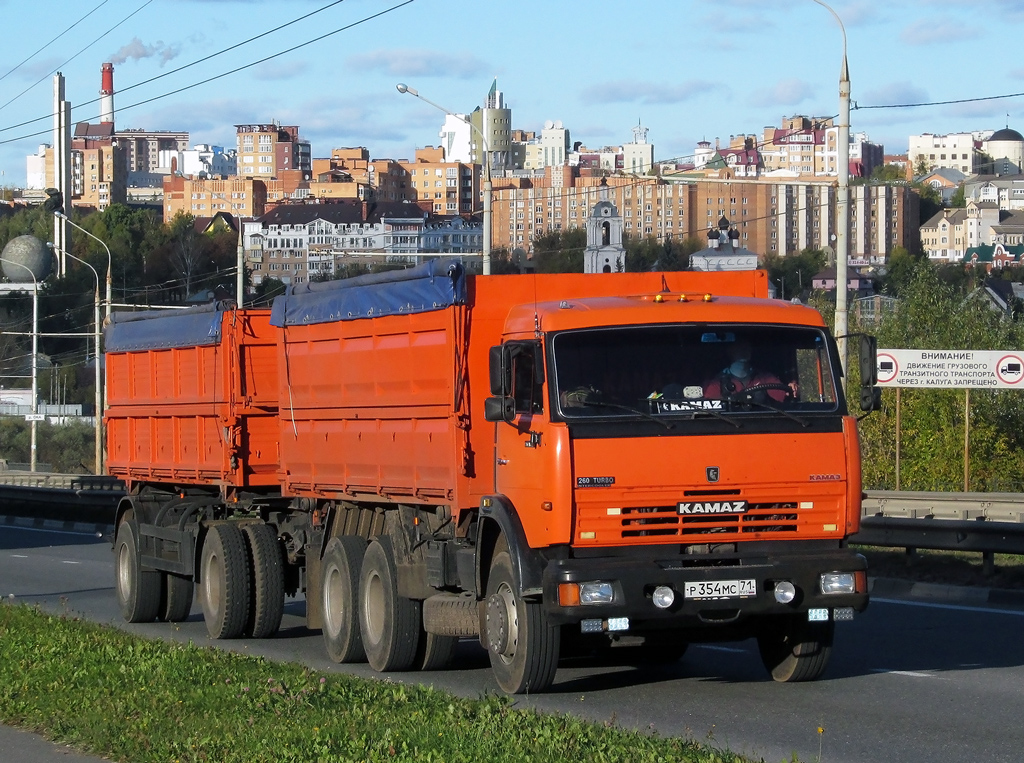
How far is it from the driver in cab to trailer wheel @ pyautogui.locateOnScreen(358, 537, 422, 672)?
117 inches

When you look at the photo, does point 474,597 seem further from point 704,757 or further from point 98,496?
point 98,496

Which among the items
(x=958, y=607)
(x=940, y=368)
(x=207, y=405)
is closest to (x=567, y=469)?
(x=207, y=405)

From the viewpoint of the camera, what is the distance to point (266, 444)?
46.3 feet

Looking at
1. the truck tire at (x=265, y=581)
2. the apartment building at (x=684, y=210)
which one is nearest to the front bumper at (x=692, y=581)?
the truck tire at (x=265, y=581)

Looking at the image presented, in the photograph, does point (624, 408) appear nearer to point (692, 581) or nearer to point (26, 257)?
point (692, 581)

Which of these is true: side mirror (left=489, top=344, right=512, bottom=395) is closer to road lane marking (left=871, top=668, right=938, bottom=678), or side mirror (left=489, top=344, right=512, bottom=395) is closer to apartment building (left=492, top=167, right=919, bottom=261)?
road lane marking (left=871, top=668, right=938, bottom=678)

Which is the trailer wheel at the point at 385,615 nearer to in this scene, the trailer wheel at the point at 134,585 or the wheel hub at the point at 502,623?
the wheel hub at the point at 502,623

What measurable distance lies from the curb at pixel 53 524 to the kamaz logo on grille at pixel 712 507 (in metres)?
25.5

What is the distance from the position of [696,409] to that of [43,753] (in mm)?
3997

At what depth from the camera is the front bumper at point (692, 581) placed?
885 centimetres

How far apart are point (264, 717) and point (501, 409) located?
7.36 feet

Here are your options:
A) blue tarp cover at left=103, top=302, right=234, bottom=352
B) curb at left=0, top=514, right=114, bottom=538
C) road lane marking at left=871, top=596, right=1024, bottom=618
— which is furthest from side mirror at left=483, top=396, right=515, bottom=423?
curb at left=0, top=514, right=114, bottom=538

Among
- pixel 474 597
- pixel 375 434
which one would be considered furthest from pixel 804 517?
pixel 375 434

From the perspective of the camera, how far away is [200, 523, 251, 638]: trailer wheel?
44.0ft
